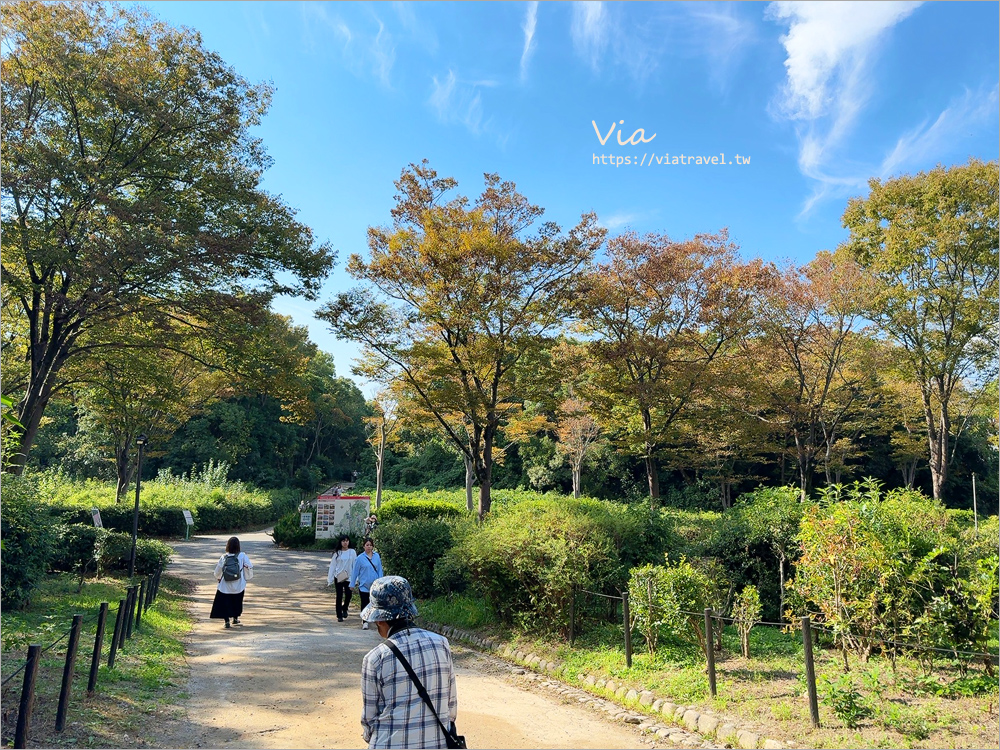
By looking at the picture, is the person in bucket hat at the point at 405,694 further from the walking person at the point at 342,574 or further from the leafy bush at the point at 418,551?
the leafy bush at the point at 418,551

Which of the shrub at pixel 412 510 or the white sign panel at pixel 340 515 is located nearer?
the shrub at pixel 412 510

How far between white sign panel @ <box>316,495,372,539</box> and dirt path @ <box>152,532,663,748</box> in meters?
11.3

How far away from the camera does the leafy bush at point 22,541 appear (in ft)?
27.1

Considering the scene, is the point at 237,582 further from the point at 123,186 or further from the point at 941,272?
the point at 941,272

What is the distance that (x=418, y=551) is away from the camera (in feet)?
42.0

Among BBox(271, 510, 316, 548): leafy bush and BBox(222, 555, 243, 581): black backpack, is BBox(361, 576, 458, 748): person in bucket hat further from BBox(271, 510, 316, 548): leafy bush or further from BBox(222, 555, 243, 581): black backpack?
BBox(271, 510, 316, 548): leafy bush

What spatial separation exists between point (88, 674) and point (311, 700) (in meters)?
2.10

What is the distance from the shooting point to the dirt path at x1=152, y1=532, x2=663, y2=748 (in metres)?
5.21

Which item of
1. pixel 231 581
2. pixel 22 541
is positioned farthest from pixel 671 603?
pixel 22 541

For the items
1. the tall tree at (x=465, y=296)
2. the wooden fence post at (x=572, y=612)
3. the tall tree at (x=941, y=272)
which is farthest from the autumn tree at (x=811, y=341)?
the wooden fence post at (x=572, y=612)

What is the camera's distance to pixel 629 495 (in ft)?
120

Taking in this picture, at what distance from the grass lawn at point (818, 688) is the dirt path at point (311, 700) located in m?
0.83

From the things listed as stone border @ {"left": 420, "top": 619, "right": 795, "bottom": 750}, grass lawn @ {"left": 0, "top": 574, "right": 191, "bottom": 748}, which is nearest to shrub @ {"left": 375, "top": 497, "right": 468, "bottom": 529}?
grass lawn @ {"left": 0, "top": 574, "right": 191, "bottom": 748}

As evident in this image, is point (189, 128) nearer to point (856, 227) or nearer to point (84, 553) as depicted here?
point (84, 553)
